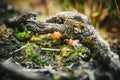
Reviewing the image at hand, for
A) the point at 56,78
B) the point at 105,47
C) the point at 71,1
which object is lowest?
the point at 56,78

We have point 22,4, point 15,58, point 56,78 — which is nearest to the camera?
point 56,78

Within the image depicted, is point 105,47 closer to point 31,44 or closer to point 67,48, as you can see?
point 67,48

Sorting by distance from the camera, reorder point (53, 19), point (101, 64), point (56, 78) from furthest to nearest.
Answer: point (53, 19) → point (101, 64) → point (56, 78)

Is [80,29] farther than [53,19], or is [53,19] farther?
[53,19]

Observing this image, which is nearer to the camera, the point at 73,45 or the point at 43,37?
the point at 73,45

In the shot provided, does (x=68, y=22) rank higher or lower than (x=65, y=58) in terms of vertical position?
higher

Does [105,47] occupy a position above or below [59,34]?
below

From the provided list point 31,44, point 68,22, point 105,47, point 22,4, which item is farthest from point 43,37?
point 22,4

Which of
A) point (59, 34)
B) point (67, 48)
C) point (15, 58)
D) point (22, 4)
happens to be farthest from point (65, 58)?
point (22, 4)

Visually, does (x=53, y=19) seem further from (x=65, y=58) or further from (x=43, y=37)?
(x=65, y=58)
